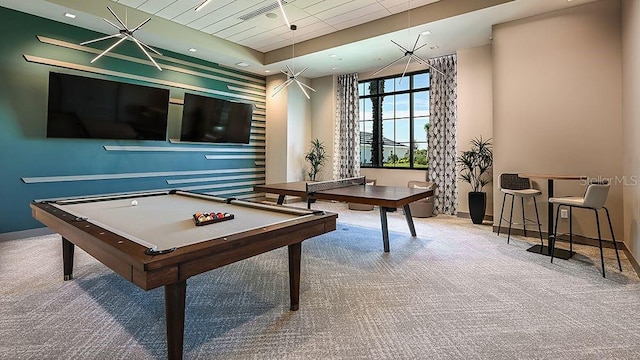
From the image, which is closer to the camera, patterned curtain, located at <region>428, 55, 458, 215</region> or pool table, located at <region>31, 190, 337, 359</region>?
pool table, located at <region>31, 190, 337, 359</region>

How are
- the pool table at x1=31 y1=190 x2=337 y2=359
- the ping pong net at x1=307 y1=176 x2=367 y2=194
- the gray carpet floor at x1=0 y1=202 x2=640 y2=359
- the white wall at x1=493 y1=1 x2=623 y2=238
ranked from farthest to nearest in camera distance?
1. the ping pong net at x1=307 y1=176 x2=367 y2=194
2. the white wall at x1=493 y1=1 x2=623 y2=238
3. the gray carpet floor at x1=0 y1=202 x2=640 y2=359
4. the pool table at x1=31 y1=190 x2=337 y2=359

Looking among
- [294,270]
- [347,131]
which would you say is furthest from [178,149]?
[294,270]

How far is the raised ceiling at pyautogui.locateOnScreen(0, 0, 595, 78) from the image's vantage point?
452cm

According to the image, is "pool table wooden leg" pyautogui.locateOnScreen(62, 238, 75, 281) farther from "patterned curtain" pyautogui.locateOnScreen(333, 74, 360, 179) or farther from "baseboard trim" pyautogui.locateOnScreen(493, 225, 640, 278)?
"patterned curtain" pyautogui.locateOnScreen(333, 74, 360, 179)

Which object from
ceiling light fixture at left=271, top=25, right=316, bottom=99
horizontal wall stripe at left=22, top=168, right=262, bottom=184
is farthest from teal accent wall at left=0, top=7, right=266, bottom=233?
ceiling light fixture at left=271, top=25, right=316, bottom=99

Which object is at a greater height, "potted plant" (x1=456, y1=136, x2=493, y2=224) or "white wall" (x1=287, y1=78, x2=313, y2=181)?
"white wall" (x1=287, y1=78, x2=313, y2=181)

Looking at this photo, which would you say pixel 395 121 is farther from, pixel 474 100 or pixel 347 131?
pixel 474 100

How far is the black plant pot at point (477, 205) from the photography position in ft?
18.2

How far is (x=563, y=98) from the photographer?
440cm

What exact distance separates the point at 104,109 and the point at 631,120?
6979mm

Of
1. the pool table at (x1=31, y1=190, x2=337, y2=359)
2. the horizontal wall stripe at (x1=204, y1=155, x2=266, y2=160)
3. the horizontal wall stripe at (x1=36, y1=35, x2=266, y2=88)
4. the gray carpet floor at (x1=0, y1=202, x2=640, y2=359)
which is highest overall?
the horizontal wall stripe at (x1=36, y1=35, x2=266, y2=88)

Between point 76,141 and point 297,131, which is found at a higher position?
point 297,131

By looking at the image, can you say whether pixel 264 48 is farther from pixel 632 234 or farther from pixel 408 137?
pixel 632 234

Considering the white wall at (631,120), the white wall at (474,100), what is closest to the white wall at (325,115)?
the white wall at (474,100)
